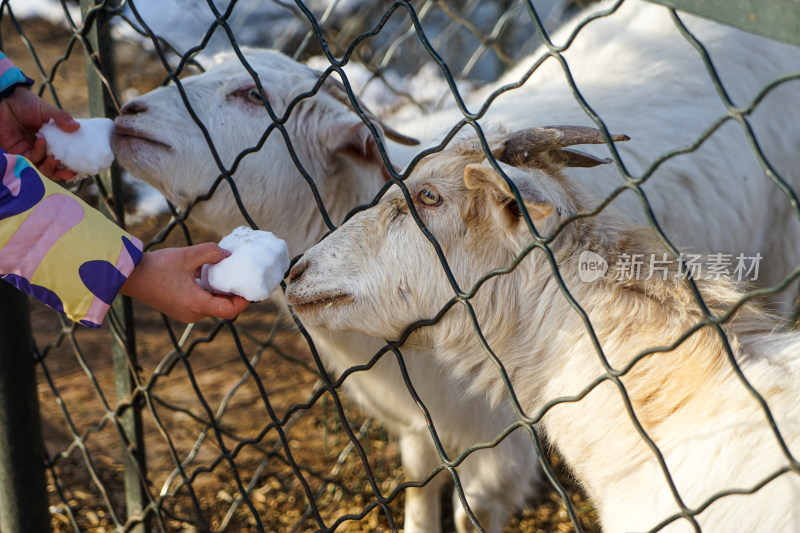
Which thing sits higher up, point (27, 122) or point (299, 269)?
point (27, 122)

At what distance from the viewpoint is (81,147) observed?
2.20 metres

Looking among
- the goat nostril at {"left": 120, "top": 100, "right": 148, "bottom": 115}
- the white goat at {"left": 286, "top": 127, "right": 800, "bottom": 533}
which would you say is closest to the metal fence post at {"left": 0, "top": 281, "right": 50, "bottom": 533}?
the goat nostril at {"left": 120, "top": 100, "right": 148, "bottom": 115}

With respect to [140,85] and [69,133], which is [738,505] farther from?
[140,85]

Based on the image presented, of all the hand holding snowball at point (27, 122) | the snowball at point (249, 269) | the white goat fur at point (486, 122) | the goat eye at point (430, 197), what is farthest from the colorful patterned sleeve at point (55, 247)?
the white goat fur at point (486, 122)

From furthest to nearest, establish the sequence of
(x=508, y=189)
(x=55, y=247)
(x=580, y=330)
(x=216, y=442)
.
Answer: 1. (x=216, y=442)
2. (x=580, y=330)
3. (x=55, y=247)
4. (x=508, y=189)

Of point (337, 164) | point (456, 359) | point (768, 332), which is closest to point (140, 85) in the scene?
point (337, 164)

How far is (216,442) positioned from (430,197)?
2339 mm

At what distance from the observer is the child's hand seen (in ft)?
5.67

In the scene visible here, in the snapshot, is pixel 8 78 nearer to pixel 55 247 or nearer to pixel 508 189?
pixel 55 247

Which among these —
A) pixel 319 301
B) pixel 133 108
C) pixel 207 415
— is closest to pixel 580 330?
pixel 319 301

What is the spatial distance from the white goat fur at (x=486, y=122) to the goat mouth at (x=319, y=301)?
0.68 m

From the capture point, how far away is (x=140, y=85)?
298 inches

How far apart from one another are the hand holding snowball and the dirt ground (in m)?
0.88

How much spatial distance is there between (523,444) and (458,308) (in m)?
1.33
